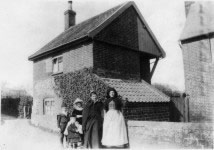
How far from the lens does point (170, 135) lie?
23.4 ft

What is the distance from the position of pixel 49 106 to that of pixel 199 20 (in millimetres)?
11284

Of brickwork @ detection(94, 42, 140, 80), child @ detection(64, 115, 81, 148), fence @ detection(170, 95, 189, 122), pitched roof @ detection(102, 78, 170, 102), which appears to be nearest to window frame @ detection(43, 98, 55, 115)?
brickwork @ detection(94, 42, 140, 80)

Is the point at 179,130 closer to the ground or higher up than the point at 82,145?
higher up

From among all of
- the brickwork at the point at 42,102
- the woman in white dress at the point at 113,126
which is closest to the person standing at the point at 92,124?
the woman in white dress at the point at 113,126

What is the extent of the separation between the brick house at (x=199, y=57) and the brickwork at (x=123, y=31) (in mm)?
5400

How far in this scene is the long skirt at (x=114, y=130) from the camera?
6.38 m

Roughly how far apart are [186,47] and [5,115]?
2052cm

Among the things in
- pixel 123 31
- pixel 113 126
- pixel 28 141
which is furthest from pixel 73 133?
pixel 123 31

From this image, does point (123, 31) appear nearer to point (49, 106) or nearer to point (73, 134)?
point (49, 106)

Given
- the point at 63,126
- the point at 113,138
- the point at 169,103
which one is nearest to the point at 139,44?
the point at 169,103

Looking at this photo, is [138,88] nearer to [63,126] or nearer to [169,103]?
[169,103]

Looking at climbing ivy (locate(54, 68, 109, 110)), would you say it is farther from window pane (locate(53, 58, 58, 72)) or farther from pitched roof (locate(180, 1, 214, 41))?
pitched roof (locate(180, 1, 214, 41))

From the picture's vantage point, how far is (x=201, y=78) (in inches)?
348

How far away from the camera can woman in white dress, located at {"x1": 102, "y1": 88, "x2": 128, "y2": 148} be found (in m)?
6.38
